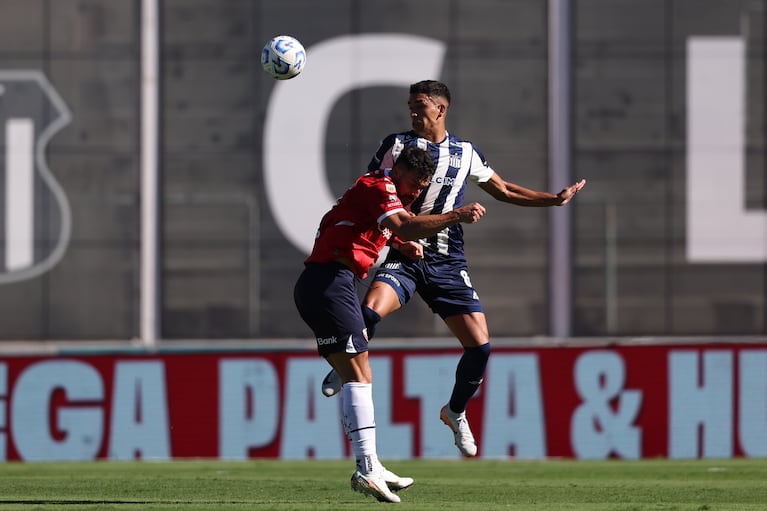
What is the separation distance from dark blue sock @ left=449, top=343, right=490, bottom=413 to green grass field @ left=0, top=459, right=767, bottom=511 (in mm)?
700

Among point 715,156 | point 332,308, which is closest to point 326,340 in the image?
point 332,308

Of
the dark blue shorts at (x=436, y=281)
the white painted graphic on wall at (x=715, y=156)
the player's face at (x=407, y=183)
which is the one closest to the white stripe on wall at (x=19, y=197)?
the white painted graphic on wall at (x=715, y=156)

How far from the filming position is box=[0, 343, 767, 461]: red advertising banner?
1816 cm

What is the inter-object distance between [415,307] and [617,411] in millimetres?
5514

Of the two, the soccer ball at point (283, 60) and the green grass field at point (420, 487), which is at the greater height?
the soccer ball at point (283, 60)

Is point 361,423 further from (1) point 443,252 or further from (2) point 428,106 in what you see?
(2) point 428,106

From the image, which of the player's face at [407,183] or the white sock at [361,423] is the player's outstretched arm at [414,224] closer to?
the player's face at [407,183]

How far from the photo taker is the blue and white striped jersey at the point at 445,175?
10.7m

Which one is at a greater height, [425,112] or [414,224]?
[425,112]

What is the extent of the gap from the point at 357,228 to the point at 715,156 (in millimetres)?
15248

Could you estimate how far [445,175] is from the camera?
10.8 m

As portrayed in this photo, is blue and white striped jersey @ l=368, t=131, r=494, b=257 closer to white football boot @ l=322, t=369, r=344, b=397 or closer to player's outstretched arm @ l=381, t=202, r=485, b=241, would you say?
white football boot @ l=322, t=369, r=344, b=397

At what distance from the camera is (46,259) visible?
2323 centimetres

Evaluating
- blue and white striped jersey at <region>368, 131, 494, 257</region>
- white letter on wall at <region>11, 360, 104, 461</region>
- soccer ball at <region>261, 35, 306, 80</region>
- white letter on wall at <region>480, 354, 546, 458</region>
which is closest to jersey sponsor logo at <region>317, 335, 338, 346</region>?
blue and white striped jersey at <region>368, 131, 494, 257</region>
